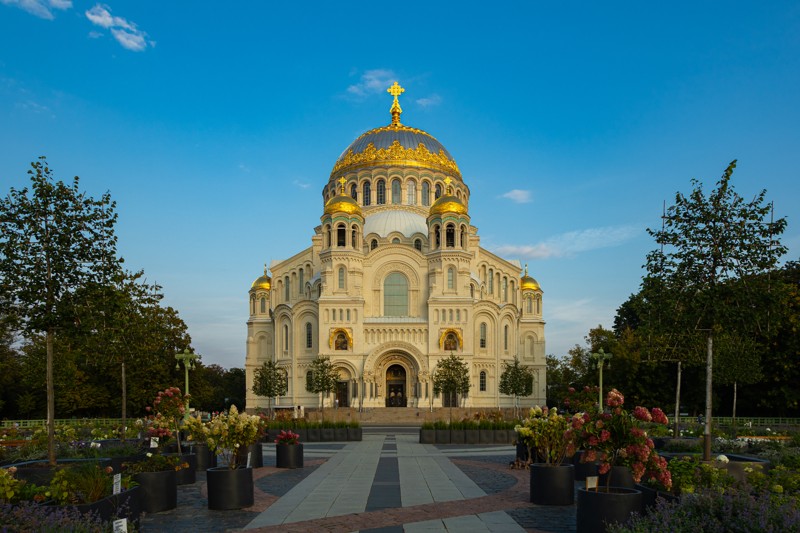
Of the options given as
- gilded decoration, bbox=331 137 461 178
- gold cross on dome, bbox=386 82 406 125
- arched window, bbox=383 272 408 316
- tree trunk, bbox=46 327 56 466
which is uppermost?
gold cross on dome, bbox=386 82 406 125

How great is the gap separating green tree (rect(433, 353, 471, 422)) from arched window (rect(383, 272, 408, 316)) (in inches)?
307

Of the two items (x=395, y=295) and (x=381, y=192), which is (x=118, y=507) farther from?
(x=381, y=192)

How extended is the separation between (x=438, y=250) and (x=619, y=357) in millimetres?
18187

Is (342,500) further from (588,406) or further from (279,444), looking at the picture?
(588,406)

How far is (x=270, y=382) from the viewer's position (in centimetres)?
6334

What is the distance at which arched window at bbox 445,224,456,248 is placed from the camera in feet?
217

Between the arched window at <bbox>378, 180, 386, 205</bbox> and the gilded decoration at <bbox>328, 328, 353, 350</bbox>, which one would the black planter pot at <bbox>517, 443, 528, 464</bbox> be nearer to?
the gilded decoration at <bbox>328, 328, 353, 350</bbox>

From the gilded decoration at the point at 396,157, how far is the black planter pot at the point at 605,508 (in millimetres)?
67503

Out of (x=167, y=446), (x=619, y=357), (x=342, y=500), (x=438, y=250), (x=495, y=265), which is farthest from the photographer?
(x=495, y=265)

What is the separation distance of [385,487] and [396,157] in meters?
62.3

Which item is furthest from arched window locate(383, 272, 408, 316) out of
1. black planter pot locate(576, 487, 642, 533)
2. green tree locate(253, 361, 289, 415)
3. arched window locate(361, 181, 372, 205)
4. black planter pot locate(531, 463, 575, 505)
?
black planter pot locate(576, 487, 642, 533)

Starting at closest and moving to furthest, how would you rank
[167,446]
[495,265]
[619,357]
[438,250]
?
[167,446]
[619,357]
[438,250]
[495,265]

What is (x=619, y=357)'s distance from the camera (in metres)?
57.5

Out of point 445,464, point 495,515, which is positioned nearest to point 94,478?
point 495,515
